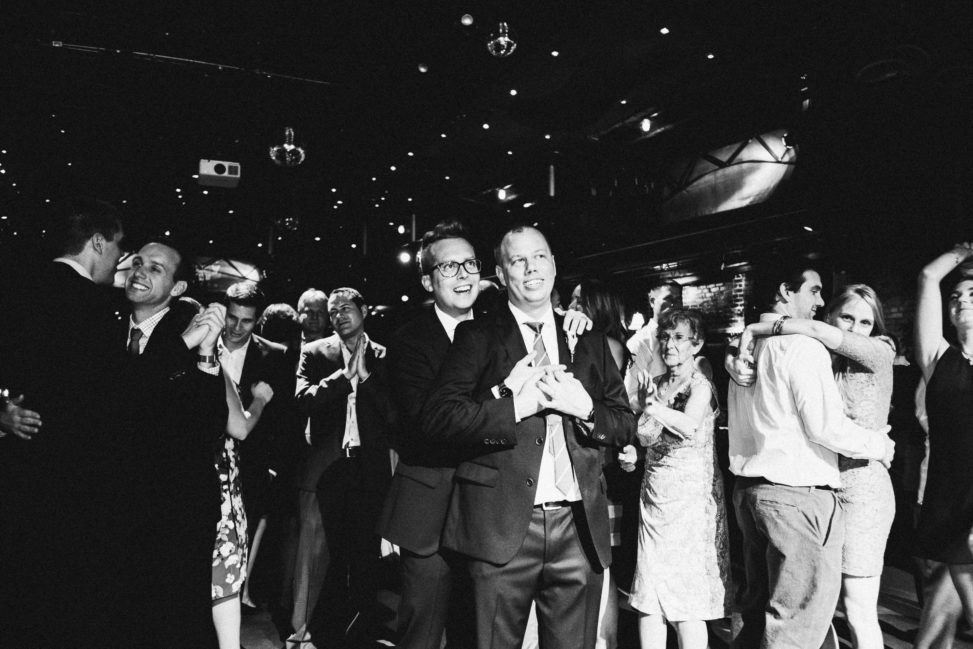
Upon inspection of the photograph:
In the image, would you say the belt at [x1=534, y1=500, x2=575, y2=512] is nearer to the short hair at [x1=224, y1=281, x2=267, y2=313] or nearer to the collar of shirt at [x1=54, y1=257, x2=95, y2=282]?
the collar of shirt at [x1=54, y1=257, x2=95, y2=282]

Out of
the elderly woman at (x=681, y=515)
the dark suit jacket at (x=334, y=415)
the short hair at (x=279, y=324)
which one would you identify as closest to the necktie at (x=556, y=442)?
the elderly woman at (x=681, y=515)

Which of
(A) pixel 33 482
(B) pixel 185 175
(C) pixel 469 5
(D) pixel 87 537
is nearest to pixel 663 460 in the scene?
(D) pixel 87 537

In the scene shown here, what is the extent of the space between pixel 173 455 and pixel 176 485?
0.38 ft

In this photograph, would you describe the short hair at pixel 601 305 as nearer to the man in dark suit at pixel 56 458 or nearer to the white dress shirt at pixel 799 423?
the white dress shirt at pixel 799 423

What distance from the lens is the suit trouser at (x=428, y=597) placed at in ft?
6.05

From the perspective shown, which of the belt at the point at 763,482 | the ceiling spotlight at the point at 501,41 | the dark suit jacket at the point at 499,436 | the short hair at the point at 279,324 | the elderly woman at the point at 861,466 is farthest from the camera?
the ceiling spotlight at the point at 501,41

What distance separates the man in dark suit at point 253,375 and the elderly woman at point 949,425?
305 centimetres

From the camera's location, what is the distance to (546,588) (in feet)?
5.61

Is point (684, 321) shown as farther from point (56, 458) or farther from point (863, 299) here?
point (56, 458)

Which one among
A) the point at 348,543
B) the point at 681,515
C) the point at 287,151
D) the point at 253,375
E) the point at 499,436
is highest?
the point at 287,151

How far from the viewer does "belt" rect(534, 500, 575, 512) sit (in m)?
1.69

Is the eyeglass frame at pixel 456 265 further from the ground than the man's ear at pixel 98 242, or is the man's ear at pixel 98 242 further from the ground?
the man's ear at pixel 98 242

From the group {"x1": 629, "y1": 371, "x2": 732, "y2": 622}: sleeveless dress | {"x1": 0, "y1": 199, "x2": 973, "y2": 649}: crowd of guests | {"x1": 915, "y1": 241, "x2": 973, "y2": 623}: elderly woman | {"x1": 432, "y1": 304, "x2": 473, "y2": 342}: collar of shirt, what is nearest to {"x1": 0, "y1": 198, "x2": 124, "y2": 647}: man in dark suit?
{"x1": 0, "y1": 199, "x2": 973, "y2": 649}: crowd of guests

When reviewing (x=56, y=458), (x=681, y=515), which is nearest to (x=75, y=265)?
(x=56, y=458)
